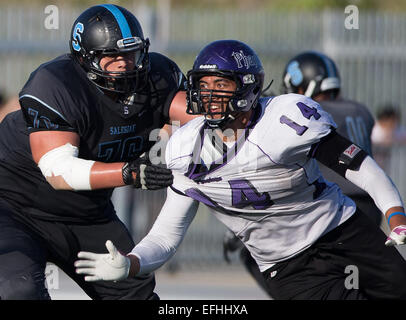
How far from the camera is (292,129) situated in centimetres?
401

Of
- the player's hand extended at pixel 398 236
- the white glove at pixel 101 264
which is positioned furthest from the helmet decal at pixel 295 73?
the white glove at pixel 101 264

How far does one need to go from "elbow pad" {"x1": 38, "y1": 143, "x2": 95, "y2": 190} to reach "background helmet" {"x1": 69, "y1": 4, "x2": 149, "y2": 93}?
1.50ft

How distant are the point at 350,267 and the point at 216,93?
1.11m

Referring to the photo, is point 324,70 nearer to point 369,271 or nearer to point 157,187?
point 369,271

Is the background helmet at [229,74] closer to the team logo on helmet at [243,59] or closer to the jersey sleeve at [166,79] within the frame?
the team logo on helmet at [243,59]

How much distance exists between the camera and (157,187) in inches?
153

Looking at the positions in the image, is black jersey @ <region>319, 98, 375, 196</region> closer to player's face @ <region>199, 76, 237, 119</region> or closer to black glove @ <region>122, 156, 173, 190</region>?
player's face @ <region>199, 76, 237, 119</region>

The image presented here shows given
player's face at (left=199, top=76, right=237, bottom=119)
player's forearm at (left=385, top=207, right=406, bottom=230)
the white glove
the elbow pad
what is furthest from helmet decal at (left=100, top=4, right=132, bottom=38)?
player's forearm at (left=385, top=207, right=406, bottom=230)

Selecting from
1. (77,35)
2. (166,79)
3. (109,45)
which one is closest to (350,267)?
(166,79)

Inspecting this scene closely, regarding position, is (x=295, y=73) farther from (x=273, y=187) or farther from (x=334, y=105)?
(x=273, y=187)

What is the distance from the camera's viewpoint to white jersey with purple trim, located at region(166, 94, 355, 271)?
13.3 ft

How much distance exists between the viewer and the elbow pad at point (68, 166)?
4.13 meters
